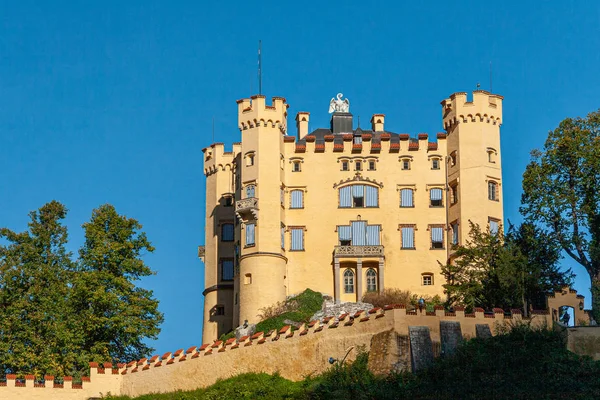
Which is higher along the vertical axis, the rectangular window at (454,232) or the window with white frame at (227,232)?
the window with white frame at (227,232)

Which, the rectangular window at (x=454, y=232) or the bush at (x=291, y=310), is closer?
the bush at (x=291, y=310)

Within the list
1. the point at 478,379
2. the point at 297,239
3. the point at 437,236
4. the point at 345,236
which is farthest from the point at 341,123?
the point at 478,379

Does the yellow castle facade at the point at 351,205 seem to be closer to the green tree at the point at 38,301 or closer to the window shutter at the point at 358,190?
the window shutter at the point at 358,190

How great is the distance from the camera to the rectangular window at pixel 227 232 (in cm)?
9144

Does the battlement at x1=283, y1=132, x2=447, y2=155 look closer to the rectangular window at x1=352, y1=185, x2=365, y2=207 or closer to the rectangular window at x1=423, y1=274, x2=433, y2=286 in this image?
the rectangular window at x1=352, y1=185, x2=365, y2=207

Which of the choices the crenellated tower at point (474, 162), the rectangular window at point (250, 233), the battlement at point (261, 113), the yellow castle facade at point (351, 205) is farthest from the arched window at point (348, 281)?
the battlement at point (261, 113)

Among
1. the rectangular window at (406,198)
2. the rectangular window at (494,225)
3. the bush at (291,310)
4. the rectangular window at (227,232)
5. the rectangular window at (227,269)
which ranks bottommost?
the bush at (291,310)

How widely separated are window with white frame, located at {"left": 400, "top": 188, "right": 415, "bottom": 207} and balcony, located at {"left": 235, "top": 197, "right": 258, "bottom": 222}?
9073 millimetres

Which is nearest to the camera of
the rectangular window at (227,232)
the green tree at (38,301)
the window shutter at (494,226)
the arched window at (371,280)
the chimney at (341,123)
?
the green tree at (38,301)

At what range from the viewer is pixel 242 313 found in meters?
84.8

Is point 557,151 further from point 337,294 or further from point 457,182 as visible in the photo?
point 337,294

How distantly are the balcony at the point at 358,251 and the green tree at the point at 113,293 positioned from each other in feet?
46.6

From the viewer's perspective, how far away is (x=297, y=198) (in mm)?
88562

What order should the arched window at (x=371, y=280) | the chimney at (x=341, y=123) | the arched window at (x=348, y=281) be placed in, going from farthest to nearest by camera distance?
1. the chimney at (x=341, y=123)
2. the arched window at (x=371, y=280)
3. the arched window at (x=348, y=281)
